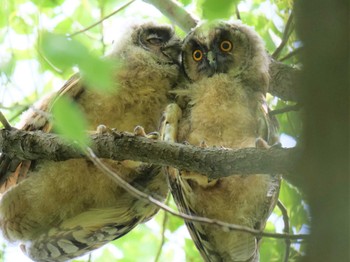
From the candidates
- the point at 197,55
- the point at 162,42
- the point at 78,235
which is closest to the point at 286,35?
the point at 197,55

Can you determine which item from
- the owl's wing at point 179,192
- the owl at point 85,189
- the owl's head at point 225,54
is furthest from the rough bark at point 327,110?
the owl's head at point 225,54

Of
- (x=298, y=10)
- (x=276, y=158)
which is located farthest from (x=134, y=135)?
(x=298, y=10)

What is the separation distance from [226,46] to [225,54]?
0.09 m

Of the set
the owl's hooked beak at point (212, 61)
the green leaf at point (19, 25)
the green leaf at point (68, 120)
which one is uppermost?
the green leaf at point (19, 25)

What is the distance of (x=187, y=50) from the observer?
4.48 m

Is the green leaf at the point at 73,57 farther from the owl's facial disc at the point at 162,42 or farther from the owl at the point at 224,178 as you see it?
the owl's facial disc at the point at 162,42

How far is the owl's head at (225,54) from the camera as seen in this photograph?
4.32 meters

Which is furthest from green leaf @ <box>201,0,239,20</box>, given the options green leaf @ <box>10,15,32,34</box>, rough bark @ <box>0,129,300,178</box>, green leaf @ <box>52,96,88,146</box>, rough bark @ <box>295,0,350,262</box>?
green leaf @ <box>10,15,32,34</box>

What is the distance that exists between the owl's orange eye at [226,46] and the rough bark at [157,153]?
170cm

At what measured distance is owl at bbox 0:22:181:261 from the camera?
3.98m

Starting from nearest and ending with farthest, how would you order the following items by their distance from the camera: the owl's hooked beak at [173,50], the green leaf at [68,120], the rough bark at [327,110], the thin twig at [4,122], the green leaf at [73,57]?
1. the rough bark at [327,110]
2. the green leaf at [73,57]
3. the green leaf at [68,120]
4. the thin twig at [4,122]
5. the owl's hooked beak at [173,50]

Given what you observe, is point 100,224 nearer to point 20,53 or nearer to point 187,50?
point 187,50

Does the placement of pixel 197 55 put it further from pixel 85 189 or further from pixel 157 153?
pixel 157 153

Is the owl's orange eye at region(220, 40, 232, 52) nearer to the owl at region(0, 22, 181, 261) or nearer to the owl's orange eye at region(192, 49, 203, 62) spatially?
the owl's orange eye at region(192, 49, 203, 62)
